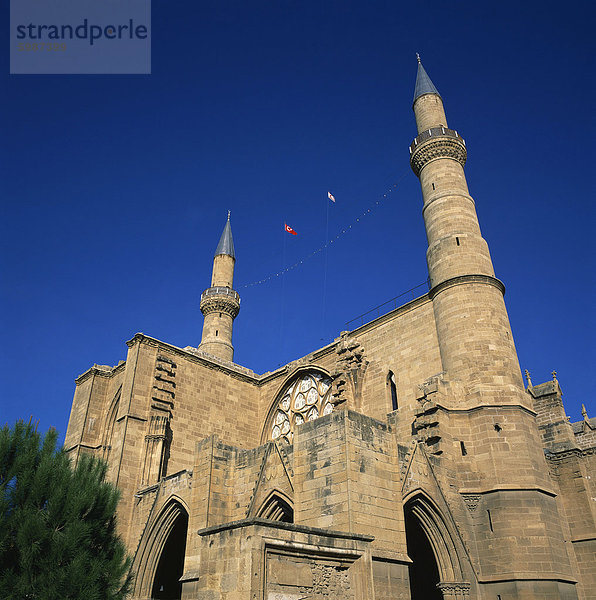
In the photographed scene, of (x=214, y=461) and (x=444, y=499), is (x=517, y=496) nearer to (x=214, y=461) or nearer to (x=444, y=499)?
(x=444, y=499)

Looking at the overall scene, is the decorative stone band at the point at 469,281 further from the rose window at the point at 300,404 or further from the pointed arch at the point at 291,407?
the rose window at the point at 300,404

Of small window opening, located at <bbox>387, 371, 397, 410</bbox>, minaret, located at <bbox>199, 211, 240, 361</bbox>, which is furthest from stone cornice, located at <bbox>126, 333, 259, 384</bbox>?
small window opening, located at <bbox>387, 371, 397, 410</bbox>

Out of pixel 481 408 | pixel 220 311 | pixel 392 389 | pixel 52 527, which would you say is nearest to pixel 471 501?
pixel 481 408

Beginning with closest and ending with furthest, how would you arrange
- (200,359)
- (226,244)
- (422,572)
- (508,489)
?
(508,489), (422,572), (200,359), (226,244)

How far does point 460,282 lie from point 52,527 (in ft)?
42.4

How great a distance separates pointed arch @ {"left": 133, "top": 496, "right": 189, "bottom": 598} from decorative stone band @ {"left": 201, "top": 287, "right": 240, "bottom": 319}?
15.8 m

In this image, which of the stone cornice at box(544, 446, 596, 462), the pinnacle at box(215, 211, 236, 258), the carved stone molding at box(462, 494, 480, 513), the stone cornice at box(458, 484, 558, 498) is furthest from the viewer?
the pinnacle at box(215, 211, 236, 258)

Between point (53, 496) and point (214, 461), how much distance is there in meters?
4.75

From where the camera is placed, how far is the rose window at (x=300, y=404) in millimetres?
22422

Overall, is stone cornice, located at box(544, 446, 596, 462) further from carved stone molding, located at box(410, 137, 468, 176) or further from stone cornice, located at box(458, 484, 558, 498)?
carved stone molding, located at box(410, 137, 468, 176)

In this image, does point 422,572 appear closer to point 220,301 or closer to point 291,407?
point 291,407

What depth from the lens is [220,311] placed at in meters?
31.4

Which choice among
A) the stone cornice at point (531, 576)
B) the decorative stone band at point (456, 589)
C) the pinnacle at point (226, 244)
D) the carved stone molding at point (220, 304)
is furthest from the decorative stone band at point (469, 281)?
the pinnacle at point (226, 244)

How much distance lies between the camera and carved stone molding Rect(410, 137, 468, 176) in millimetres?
20750
